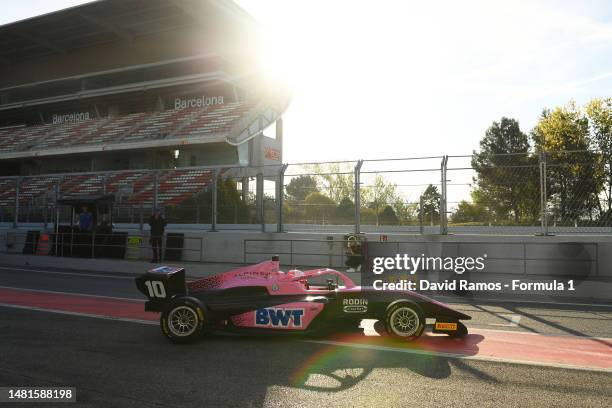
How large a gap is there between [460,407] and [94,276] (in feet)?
42.2

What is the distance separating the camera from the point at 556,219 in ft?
40.3

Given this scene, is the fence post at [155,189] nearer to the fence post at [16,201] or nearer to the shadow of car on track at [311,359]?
the fence post at [16,201]

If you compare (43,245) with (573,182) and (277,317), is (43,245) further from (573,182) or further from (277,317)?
(573,182)

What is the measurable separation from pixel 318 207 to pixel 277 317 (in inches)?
353

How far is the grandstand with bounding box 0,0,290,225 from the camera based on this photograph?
3108 centimetres

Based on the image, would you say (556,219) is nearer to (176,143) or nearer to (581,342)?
(581,342)

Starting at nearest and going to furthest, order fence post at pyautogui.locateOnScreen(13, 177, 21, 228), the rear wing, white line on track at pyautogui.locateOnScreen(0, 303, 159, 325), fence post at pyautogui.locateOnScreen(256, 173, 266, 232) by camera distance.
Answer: the rear wing → white line on track at pyautogui.locateOnScreen(0, 303, 159, 325) → fence post at pyautogui.locateOnScreen(256, 173, 266, 232) → fence post at pyautogui.locateOnScreen(13, 177, 21, 228)

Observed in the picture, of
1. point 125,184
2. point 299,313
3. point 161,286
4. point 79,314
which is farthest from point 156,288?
point 125,184

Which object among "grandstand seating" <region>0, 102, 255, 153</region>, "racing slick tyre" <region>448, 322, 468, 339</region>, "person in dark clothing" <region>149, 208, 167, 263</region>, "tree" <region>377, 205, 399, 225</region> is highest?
"grandstand seating" <region>0, 102, 255, 153</region>

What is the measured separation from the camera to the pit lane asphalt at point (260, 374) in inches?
165

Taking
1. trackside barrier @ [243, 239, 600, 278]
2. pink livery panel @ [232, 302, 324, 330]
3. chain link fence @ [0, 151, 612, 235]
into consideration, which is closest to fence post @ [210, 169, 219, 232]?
chain link fence @ [0, 151, 612, 235]

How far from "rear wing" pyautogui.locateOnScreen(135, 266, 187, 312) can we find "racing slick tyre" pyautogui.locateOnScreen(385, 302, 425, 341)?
8.84ft

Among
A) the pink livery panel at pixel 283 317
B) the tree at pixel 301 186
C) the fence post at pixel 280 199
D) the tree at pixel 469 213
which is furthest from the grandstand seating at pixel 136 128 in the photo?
the pink livery panel at pixel 283 317

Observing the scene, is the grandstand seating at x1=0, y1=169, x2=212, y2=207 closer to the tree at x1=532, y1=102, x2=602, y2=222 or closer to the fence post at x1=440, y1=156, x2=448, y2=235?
the fence post at x1=440, y1=156, x2=448, y2=235
